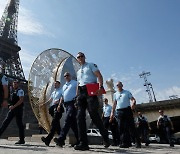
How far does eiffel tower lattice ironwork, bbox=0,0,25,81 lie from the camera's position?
49719 mm

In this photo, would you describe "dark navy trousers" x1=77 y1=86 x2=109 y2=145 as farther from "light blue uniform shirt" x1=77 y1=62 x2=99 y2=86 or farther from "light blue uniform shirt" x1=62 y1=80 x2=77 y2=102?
"light blue uniform shirt" x1=62 y1=80 x2=77 y2=102

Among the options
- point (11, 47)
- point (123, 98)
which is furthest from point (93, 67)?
point (11, 47)

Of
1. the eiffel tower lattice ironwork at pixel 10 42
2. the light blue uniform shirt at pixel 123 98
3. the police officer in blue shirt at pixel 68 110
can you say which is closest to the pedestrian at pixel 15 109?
the police officer in blue shirt at pixel 68 110

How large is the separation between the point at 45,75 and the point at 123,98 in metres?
3.44

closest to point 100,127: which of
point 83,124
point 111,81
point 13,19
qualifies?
point 83,124

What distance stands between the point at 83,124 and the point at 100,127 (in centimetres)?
35

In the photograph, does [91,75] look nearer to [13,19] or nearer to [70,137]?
[70,137]

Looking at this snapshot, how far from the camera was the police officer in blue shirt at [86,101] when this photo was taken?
4.40m

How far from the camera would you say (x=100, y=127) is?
4535 mm

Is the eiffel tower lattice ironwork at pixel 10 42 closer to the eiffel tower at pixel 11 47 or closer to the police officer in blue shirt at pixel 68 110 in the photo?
the eiffel tower at pixel 11 47

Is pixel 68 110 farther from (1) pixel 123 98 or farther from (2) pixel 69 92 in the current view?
(1) pixel 123 98

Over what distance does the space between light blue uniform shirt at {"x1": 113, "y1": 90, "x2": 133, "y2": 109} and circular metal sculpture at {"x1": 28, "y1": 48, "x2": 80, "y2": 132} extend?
2.14 m

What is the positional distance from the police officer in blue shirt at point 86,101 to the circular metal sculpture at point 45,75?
10.4 ft

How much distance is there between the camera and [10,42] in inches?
2087
